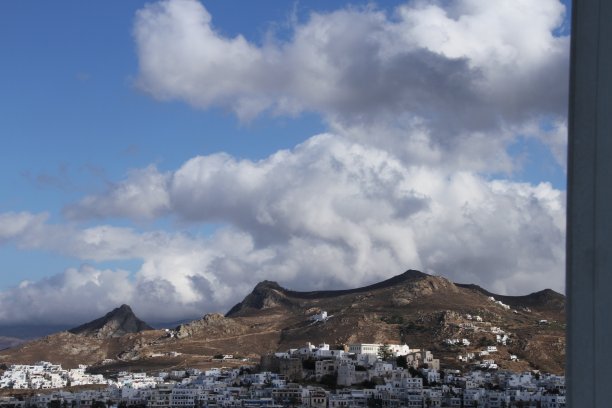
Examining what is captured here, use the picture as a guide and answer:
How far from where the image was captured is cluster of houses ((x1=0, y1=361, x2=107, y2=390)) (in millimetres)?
74438

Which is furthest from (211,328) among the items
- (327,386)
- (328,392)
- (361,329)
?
(328,392)

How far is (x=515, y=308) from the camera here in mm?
111812

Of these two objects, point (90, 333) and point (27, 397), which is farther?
point (90, 333)

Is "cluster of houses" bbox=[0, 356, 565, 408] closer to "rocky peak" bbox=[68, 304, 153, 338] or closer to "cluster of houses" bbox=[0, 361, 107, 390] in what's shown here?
"cluster of houses" bbox=[0, 361, 107, 390]

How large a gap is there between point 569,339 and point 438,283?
10704 centimetres

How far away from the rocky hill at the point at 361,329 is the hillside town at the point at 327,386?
956cm

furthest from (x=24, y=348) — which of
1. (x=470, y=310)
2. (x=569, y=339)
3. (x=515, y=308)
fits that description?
(x=569, y=339)

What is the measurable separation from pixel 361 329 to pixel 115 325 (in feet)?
145

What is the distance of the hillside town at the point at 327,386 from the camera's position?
55.1 meters

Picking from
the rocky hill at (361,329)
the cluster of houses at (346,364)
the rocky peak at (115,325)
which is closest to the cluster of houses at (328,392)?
the cluster of houses at (346,364)

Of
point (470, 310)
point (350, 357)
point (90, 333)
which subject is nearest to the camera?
point (350, 357)

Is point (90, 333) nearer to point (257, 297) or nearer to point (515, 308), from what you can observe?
point (257, 297)

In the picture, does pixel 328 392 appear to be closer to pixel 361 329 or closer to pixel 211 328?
pixel 361 329

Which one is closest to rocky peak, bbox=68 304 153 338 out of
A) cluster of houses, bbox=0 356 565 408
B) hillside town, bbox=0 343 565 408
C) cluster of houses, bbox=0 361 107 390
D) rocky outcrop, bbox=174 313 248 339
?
rocky outcrop, bbox=174 313 248 339
